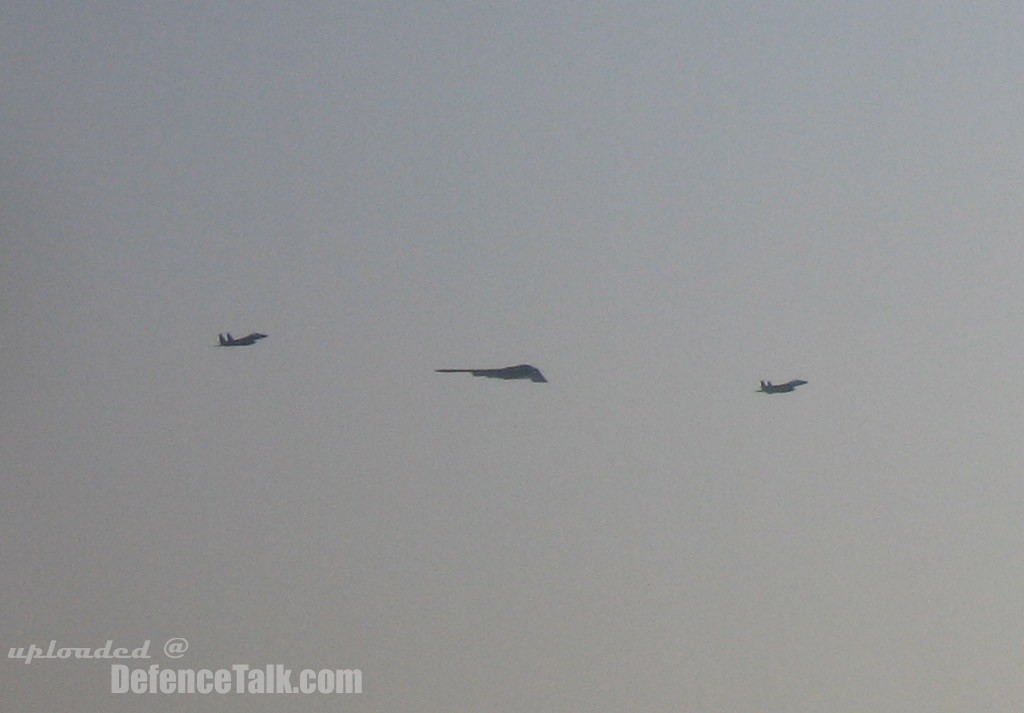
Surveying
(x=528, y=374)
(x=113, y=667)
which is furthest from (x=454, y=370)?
(x=113, y=667)

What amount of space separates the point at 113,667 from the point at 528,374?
53.6 m

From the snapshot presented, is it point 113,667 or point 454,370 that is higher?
point 454,370

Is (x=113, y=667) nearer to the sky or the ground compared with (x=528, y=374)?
nearer to the ground

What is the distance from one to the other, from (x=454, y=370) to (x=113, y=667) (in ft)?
169

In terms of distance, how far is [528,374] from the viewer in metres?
182

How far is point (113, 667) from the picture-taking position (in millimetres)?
191750

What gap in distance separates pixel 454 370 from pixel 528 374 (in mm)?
12500

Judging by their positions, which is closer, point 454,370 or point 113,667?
point 454,370

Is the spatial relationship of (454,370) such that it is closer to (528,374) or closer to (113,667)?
(528,374)
